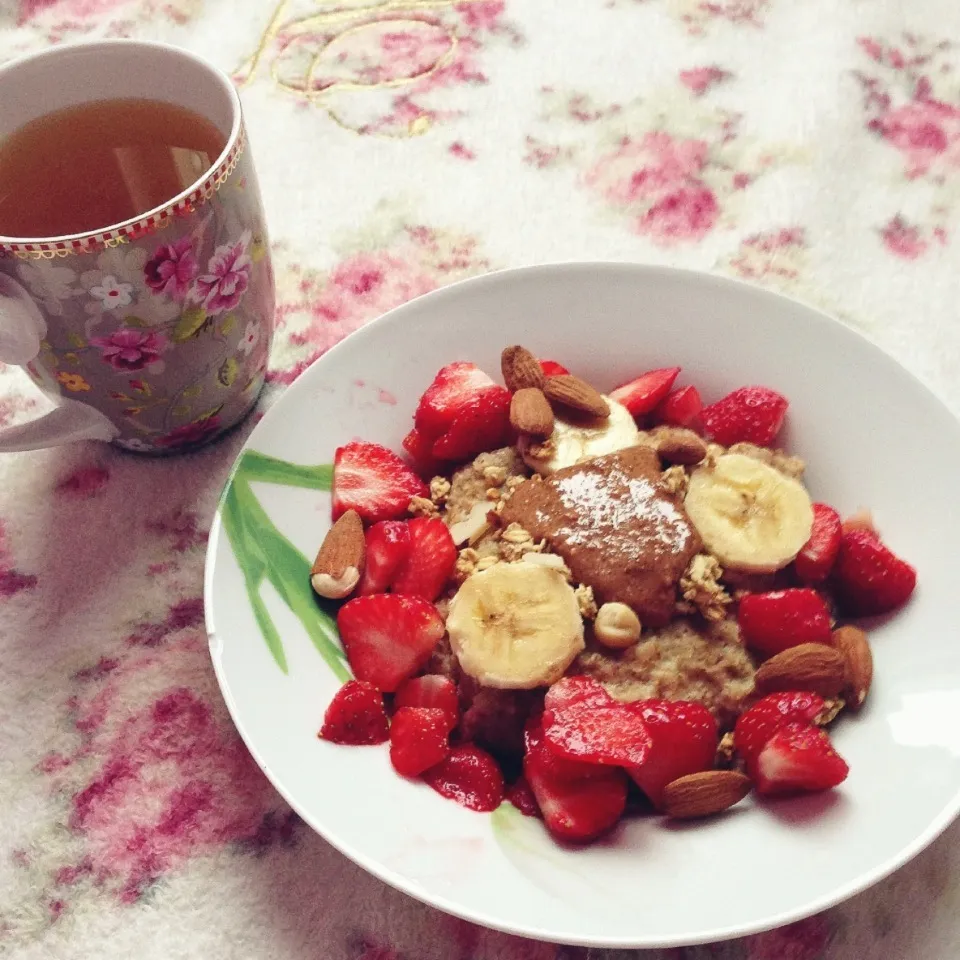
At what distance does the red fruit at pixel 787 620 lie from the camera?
80cm

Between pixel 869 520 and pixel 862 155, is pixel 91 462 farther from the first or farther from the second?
pixel 862 155

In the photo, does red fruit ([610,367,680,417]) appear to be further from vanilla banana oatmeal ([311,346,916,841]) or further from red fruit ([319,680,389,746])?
red fruit ([319,680,389,746])

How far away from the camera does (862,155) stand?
1.37m

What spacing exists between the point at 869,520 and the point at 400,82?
3.29 feet

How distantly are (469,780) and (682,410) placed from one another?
0.43 metres

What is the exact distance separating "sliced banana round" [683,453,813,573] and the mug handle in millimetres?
586

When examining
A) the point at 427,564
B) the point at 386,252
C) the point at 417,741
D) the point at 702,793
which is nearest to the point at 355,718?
the point at 417,741

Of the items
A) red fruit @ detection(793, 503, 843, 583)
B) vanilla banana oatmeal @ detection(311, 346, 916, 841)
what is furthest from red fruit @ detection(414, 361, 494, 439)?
red fruit @ detection(793, 503, 843, 583)

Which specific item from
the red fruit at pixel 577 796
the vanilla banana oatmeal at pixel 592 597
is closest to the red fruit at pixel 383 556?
the vanilla banana oatmeal at pixel 592 597

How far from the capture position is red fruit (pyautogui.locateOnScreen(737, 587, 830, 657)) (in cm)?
80

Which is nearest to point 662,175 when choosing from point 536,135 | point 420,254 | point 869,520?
point 536,135

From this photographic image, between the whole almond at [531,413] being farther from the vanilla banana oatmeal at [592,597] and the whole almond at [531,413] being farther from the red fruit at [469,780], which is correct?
the red fruit at [469,780]

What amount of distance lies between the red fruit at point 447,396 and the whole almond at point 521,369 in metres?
0.02

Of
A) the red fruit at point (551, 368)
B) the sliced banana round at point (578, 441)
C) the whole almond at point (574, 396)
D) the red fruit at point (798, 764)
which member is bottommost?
the red fruit at point (798, 764)
